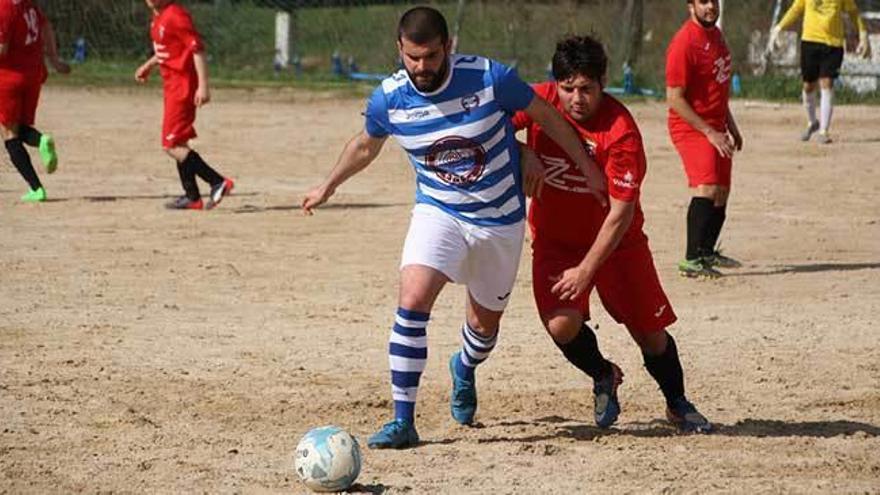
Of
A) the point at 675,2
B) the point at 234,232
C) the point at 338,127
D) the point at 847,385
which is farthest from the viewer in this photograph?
the point at 675,2

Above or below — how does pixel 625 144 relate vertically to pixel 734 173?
above

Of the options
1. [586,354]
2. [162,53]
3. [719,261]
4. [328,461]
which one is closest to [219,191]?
[162,53]

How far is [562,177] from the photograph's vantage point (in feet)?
22.3

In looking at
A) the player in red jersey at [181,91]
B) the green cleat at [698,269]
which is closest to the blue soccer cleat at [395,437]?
the green cleat at [698,269]

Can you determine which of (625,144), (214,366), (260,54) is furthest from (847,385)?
(260,54)

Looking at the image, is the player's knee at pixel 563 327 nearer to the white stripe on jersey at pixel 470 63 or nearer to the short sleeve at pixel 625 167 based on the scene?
the short sleeve at pixel 625 167

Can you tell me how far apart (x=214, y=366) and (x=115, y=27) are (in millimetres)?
→ 19858

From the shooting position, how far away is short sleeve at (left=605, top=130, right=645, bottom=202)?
21.6 feet

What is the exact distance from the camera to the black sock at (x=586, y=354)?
7062 mm

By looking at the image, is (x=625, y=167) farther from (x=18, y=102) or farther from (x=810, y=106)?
(x=810, y=106)

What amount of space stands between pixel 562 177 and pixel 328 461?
5.14 ft

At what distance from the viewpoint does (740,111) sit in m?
20.8

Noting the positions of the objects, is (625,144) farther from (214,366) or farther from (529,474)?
(214,366)

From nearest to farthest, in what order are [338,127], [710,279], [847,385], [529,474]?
[529,474], [847,385], [710,279], [338,127]
